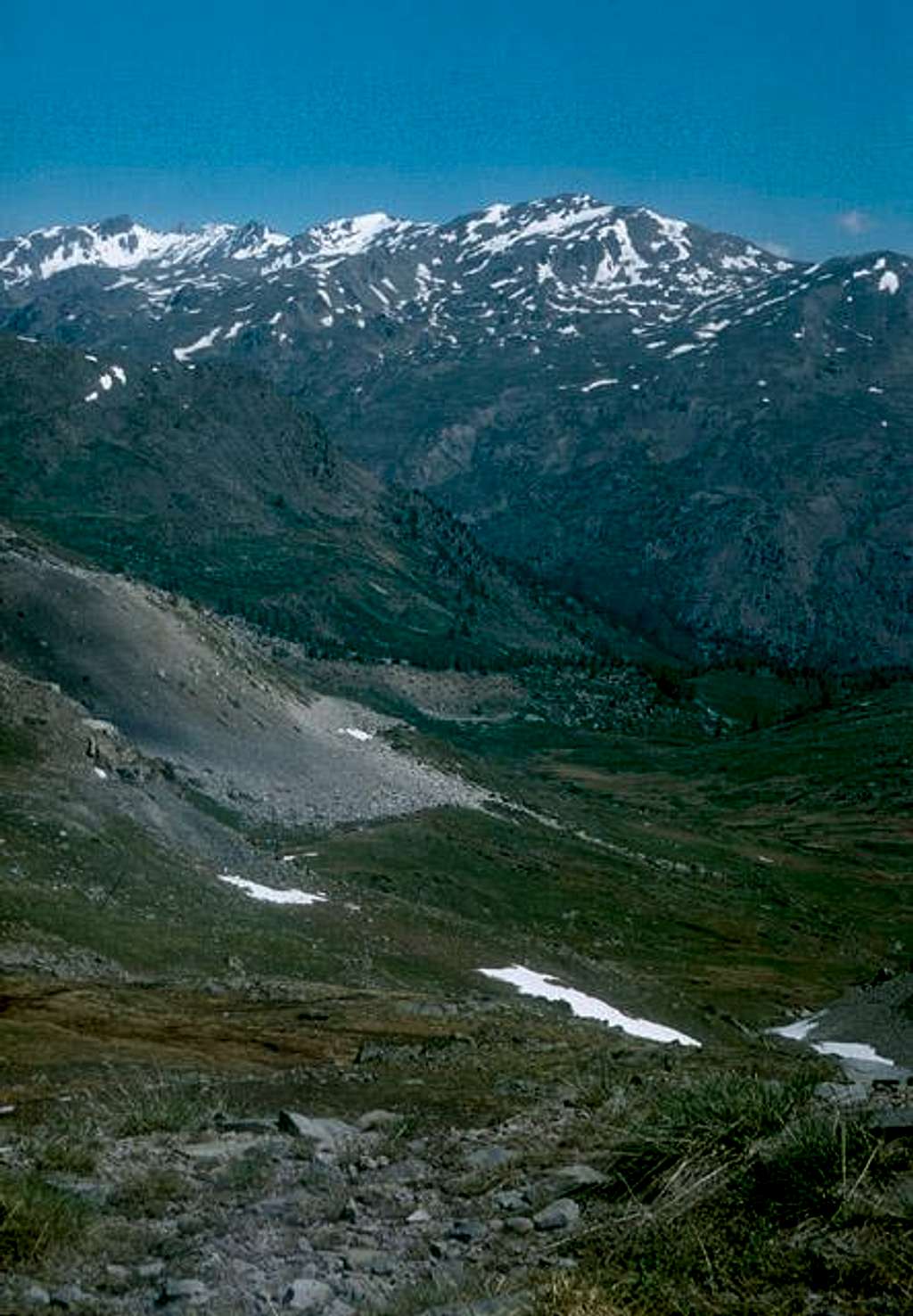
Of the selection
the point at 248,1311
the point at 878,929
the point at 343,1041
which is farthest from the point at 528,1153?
the point at 878,929

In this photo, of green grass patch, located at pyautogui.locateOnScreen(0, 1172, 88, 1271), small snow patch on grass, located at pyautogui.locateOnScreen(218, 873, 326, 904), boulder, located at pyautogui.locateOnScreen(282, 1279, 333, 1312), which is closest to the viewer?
boulder, located at pyautogui.locateOnScreen(282, 1279, 333, 1312)

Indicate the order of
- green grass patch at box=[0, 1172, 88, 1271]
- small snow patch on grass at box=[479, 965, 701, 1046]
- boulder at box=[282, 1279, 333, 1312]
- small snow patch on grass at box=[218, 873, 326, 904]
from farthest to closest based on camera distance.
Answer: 1. small snow patch on grass at box=[218, 873, 326, 904]
2. small snow patch on grass at box=[479, 965, 701, 1046]
3. green grass patch at box=[0, 1172, 88, 1271]
4. boulder at box=[282, 1279, 333, 1312]

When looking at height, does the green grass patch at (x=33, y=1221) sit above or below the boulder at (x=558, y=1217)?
below

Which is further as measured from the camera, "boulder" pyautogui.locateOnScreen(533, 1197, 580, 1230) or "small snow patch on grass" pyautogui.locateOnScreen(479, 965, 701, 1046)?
"small snow patch on grass" pyautogui.locateOnScreen(479, 965, 701, 1046)

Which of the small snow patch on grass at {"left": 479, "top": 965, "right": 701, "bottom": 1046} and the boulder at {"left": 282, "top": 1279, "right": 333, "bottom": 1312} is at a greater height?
the boulder at {"left": 282, "top": 1279, "right": 333, "bottom": 1312}

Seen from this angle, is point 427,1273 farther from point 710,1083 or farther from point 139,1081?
point 139,1081

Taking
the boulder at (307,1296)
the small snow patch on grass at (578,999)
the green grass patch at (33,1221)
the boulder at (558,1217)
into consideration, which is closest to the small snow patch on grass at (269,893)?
the small snow patch on grass at (578,999)

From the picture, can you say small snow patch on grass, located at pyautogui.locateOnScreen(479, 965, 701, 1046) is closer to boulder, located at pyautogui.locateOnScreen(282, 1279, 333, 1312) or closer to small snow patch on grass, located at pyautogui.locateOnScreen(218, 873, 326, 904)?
small snow patch on grass, located at pyautogui.locateOnScreen(218, 873, 326, 904)

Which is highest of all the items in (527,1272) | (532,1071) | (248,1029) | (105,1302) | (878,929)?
(527,1272)

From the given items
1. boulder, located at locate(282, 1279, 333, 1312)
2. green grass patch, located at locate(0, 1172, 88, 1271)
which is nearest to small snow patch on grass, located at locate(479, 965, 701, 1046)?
green grass patch, located at locate(0, 1172, 88, 1271)

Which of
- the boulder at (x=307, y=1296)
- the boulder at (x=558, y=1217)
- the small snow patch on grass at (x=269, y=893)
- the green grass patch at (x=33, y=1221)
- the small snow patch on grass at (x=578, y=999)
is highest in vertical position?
the boulder at (x=558, y=1217)

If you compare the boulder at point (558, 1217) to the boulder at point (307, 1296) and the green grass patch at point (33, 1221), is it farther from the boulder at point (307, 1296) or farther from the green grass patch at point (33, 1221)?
the green grass patch at point (33, 1221)
